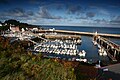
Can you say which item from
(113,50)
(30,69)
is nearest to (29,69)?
(30,69)

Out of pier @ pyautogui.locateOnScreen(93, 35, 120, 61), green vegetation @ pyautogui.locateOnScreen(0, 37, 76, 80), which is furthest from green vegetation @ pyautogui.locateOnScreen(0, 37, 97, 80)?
pier @ pyautogui.locateOnScreen(93, 35, 120, 61)

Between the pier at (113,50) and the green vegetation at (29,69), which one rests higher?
the green vegetation at (29,69)

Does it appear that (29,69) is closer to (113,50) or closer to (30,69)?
(30,69)

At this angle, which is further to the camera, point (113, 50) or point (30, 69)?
point (113, 50)

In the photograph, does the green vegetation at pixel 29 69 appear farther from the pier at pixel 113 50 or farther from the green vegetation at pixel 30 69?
the pier at pixel 113 50

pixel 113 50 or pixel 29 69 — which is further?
pixel 113 50

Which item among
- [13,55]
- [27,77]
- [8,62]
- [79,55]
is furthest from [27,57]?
[79,55]

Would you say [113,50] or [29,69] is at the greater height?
[29,69]

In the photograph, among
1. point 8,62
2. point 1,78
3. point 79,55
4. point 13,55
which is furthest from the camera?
point 79,55

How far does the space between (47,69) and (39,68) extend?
0.80 ft

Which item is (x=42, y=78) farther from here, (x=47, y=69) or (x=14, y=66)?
(x=14, y=66)

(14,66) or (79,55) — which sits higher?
(14,66)

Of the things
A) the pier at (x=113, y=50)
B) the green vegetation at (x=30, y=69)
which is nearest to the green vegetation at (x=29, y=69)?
the green vegetation at (x=30, y=69)

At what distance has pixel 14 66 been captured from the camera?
23.9ft
